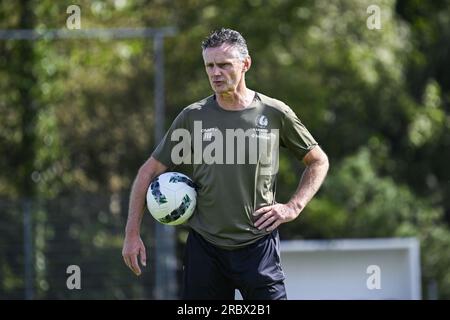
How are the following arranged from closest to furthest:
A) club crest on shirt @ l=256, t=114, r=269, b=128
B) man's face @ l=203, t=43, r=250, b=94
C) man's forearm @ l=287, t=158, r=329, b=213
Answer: man's face @ l=203, t=43, r=250, b=94 → club crest on shirt @ l=256, t=114, r=269, b=128 → man's forearm @ l=287, t=158, r=329, b=213

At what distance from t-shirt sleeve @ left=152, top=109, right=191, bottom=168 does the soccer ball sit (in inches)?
4.5

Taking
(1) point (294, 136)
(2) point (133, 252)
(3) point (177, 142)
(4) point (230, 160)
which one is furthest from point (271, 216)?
(2) point (133, 252)

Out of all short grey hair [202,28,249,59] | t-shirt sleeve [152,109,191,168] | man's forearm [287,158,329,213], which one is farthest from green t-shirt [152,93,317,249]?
short grey hair [202,28,249,59]

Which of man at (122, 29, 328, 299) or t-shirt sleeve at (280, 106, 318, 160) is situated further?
t-shirt sleeve at (280, 106, 318, 160)

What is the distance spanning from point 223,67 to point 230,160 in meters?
0.52

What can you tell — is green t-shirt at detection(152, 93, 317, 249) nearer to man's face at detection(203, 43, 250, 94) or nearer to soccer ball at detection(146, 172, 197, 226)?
soccer ball at detection(146, 172, 197, 226)

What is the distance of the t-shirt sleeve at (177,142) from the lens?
227 inches

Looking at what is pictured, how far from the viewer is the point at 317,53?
685 inches

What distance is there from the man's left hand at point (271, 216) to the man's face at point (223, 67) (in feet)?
2.29

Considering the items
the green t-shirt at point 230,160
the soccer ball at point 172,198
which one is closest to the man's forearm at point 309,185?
the green t-shirt at point 230,160

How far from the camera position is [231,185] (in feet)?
18.5

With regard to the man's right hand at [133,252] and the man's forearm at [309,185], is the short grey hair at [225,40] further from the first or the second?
the man's right hand at [133,252]

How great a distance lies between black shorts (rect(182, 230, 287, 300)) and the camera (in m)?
5.66

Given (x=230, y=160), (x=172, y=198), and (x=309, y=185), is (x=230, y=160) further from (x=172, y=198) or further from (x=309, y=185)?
(x=309, y=185)
